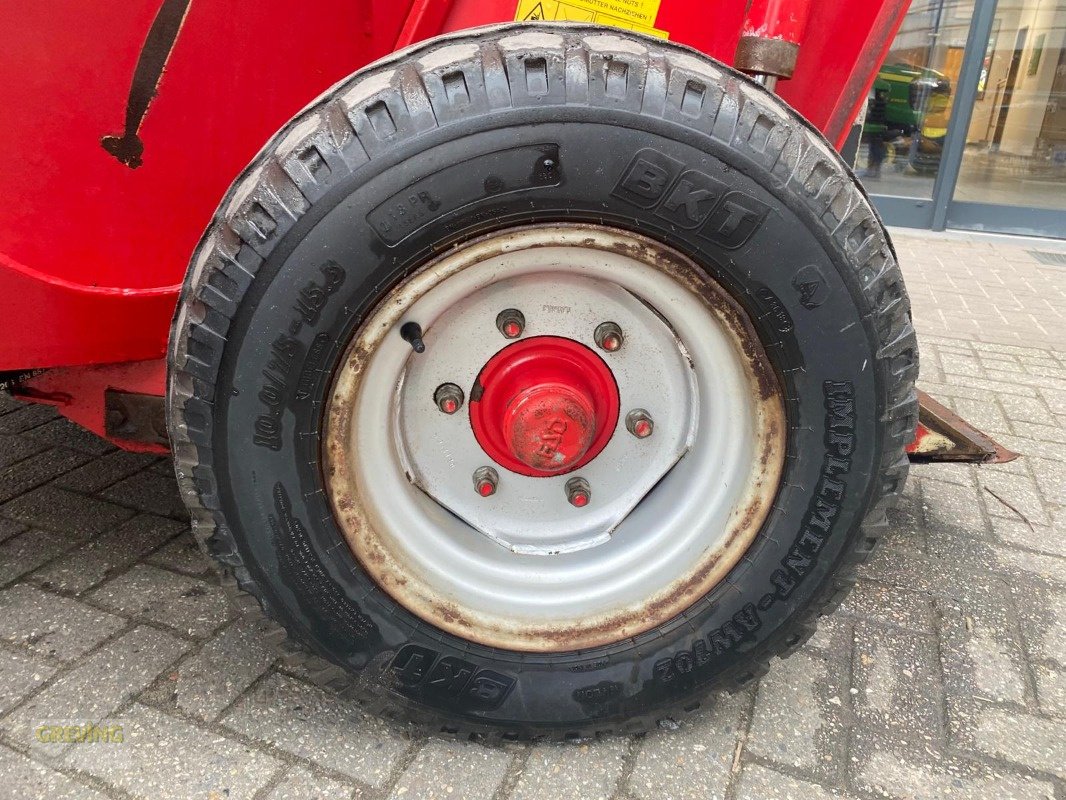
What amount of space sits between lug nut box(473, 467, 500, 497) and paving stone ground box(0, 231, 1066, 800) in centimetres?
56

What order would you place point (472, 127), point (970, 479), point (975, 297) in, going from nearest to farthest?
point (472, 127)
point (970, 479)
point (975, 297)

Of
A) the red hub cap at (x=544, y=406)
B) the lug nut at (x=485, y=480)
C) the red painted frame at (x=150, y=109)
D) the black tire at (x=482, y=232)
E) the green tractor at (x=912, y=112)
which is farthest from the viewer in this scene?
the green tractor at (x=912, y=112)

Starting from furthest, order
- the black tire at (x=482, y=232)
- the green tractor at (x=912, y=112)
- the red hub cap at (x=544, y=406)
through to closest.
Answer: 1. the green tractor at (x=912, y=112)
2. the red hub cap at (x=544, y=406)
3. the black tire at (x=482, y=232)

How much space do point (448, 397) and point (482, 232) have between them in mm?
410

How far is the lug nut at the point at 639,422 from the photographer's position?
68.8 inches

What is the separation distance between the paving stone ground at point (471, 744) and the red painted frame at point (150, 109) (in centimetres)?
73

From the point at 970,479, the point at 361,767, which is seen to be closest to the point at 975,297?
the point at 970,479

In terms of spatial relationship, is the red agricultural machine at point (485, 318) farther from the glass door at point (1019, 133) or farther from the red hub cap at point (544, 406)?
the glass door at point (1019, 133)

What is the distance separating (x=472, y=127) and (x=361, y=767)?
1375 mm

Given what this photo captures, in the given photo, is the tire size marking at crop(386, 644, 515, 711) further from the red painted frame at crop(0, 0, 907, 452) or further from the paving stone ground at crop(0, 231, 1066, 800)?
the red painted frame at crop(0, 0, 907, 452)

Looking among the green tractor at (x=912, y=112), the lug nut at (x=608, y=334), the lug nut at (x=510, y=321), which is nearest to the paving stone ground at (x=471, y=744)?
the lug nut at (x=510, y=321)

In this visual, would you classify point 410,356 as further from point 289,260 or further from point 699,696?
point 699,696

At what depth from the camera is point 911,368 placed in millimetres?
1507

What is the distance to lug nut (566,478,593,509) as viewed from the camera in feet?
5.76
